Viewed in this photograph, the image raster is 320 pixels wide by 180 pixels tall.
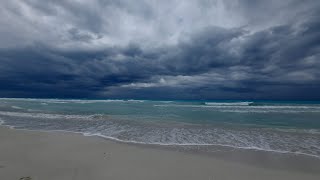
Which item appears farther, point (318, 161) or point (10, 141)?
point (10, 141)

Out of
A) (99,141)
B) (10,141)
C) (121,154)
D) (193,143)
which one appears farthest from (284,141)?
(10,141)

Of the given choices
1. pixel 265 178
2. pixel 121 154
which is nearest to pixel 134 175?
pixel 121 154

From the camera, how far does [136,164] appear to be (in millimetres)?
6449

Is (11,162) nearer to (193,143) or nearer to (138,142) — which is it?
(138,142)

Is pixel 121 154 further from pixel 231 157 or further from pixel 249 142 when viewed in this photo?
pixel 249 142

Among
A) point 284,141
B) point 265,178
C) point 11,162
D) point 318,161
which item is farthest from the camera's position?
point 284,141

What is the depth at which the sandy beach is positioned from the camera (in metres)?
5.53

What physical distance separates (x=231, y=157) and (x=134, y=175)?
134 inches

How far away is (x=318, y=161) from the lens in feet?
23.1

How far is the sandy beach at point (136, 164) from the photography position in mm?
5527

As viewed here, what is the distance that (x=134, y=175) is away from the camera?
5.53m

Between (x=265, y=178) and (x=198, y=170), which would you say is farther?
(x=198, y=170)

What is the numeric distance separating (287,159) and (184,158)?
326cm

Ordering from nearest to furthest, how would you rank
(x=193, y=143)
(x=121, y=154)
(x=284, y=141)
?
(x=121, y=154) < (x=193, y=143) < (x=284, y=141)
